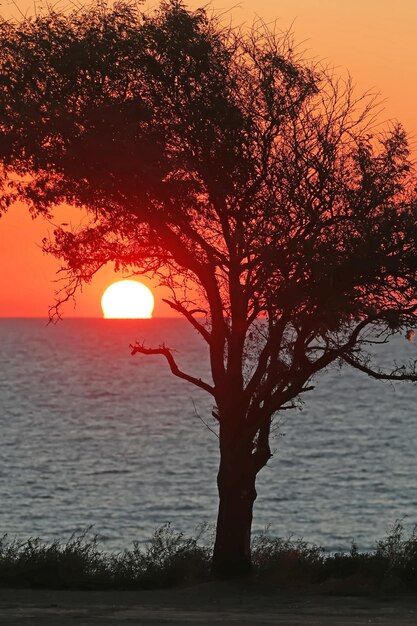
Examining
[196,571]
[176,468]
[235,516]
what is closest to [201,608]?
[235,516]

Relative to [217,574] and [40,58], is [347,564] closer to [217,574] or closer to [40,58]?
[217,574]

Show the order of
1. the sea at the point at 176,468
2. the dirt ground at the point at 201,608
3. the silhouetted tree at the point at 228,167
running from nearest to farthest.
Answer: the dirt ground at the point at 201,608, the silhouetted tree at the point at 228,167, the sea at the point at 176,468

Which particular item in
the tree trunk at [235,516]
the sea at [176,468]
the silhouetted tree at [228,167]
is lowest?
the sea at [176,468]

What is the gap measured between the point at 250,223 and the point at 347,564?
7.98m

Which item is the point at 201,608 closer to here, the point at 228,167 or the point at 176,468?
the point at 228,167

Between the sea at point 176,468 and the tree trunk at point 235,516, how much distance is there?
7.77 ft

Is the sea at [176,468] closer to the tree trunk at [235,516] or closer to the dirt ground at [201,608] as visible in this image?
the tree trunk at [235,516]

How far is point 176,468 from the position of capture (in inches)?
2908

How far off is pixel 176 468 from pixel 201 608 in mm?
50369

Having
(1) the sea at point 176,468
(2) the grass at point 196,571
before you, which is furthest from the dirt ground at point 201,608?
(1) the sea at point 176,468

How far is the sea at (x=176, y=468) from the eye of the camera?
175ft

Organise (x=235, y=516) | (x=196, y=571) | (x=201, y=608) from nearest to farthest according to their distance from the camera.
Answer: (x=201, y=608) → (x=235, y=516) → (x=196, y=571)

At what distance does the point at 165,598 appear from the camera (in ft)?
83.7

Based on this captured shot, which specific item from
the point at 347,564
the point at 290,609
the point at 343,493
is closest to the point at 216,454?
the point at 343,493
